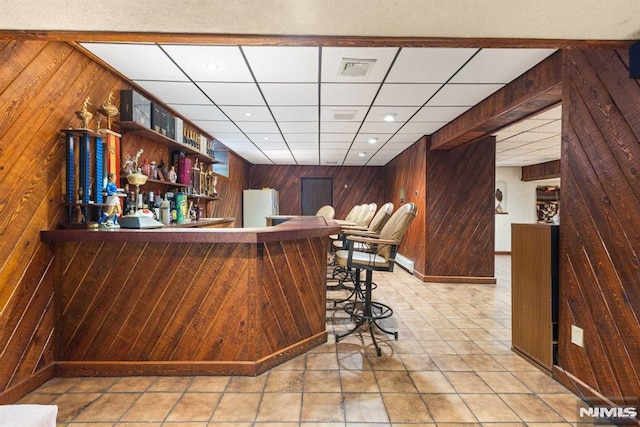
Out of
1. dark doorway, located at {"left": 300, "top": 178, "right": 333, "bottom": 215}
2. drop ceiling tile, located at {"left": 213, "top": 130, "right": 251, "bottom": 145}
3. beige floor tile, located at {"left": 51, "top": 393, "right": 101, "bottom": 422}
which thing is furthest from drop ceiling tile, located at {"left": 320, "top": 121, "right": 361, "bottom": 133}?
dark doorway, located at {"left": 300, "top": 178, "right": 333, "bottom": 215}

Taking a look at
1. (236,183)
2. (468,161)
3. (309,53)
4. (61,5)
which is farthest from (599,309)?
(236,183)

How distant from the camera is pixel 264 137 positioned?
232 inches

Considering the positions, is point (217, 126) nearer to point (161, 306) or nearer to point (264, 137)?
point (264, 137)

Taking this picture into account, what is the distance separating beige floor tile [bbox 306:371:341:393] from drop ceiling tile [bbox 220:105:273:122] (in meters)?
3.08

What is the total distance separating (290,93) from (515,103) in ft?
7.44

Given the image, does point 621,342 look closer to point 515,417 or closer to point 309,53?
point 515,417

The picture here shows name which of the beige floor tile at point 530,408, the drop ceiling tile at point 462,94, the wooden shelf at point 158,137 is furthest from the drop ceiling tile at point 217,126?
the beige floor tile at point 530,408

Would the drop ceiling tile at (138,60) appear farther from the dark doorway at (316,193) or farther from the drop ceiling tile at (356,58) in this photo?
the dark doorway at (316,193)

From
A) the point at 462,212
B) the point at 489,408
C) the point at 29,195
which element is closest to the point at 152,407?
the point at 29,195

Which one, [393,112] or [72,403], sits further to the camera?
[393,112]

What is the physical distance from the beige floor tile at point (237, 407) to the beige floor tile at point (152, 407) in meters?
0.31

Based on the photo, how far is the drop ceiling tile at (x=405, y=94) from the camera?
3.38 metres

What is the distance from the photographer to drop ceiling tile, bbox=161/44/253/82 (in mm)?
2637

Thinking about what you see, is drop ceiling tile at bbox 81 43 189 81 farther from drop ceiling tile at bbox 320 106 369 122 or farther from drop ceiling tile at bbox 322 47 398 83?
drop ceiling tile at bbox 320 106 369 122
